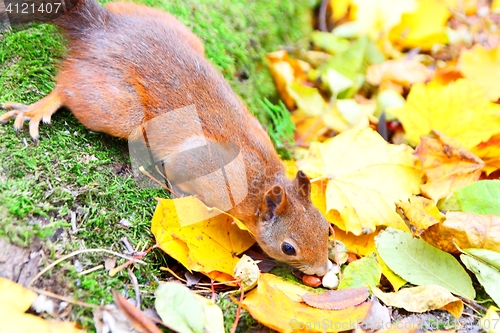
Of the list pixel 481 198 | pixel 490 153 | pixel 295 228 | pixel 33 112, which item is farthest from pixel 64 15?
pixel 490 153

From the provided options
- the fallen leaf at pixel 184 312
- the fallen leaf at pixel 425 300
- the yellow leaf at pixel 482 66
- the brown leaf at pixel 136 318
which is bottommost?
the fallen leaf at pixel 425 300

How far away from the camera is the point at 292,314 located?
1.94m

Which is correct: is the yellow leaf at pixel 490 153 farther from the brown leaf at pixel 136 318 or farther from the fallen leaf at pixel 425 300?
the brown leaf at pixel 136 318

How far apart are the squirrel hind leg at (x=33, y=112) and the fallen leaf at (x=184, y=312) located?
100 centimetres

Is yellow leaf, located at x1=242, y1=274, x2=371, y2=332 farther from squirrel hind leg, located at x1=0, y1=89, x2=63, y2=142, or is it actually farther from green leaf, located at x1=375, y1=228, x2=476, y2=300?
squirrel hind leg, located at x1=0, y1=89, x2=63, y2=142

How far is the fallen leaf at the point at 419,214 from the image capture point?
2.32 metres

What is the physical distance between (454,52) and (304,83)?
4.21 ft

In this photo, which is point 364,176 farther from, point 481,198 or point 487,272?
point 487,272

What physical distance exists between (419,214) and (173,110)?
134cm

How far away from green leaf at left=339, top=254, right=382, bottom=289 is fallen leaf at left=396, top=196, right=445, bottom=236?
0.25m

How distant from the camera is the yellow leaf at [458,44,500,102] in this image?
10.6 feet

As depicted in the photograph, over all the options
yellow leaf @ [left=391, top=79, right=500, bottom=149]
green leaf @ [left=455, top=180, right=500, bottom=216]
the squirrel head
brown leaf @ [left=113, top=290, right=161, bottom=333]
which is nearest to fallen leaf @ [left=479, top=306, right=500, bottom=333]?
green leaf @ [left=455, top=180, right=500, bottom=216]

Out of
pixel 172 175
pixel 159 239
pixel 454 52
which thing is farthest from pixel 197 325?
pixel 454 52

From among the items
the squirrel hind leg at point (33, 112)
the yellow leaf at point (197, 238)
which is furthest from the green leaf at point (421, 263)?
the squirrel hind leg at point (33, 112)
